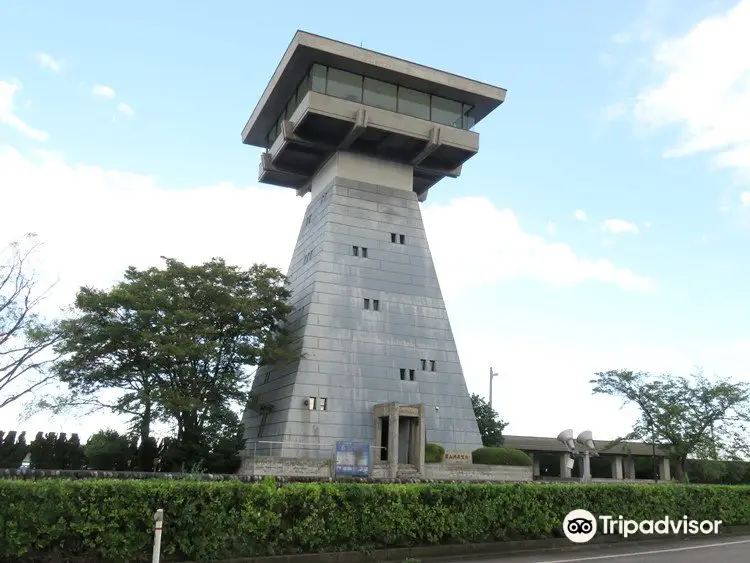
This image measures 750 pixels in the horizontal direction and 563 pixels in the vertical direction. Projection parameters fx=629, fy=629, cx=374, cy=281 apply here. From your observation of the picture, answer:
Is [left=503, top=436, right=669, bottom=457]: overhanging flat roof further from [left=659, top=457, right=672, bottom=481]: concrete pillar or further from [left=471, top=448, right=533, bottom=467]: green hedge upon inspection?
[left=471, top=448, right=533, bottom=467]: green hedge

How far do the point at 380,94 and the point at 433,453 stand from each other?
75.5 ft

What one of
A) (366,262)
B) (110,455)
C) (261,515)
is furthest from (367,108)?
(261,515)

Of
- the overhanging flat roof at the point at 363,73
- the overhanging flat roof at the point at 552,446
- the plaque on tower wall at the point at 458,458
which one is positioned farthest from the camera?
the overhanging flat roof at the point at 552,446

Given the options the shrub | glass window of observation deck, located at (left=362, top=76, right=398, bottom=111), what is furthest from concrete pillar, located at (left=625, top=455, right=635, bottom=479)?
glass window of observation deck, located at (left=362, top=76, right=398, bottom=111)

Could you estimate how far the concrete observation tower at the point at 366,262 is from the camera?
36.3m

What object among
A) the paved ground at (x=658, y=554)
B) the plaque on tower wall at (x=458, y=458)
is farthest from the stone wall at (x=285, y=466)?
the paved ground at (x=658, y=554)

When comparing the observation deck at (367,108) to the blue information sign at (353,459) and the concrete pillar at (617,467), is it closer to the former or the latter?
the blue information sign at (353,459)

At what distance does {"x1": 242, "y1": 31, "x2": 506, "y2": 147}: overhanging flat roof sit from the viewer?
3912 centimetres

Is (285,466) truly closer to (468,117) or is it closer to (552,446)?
(468,117)

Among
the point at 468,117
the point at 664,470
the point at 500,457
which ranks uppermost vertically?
the point at 468,117

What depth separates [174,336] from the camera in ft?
108

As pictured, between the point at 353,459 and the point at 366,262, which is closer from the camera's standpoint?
the point at 353,459

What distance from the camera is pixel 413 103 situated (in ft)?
139

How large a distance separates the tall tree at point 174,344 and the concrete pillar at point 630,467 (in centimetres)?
3660
